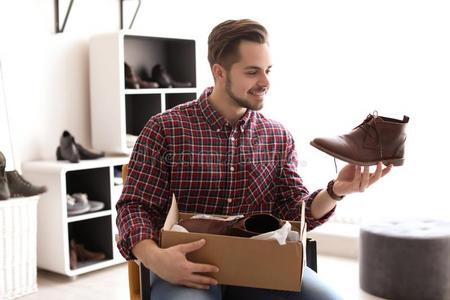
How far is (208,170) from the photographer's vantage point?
171 centimetres

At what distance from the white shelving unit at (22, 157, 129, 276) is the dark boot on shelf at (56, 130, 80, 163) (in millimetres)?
37

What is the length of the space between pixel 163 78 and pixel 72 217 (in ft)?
3.40

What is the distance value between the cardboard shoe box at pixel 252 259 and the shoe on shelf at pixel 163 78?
2.41 metres

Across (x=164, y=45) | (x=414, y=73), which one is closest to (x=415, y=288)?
(x=414, y=73)

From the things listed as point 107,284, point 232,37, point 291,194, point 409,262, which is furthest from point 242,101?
point 107,284

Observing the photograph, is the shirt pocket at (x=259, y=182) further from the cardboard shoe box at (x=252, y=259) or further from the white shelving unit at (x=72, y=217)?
the white shelving unit at (x=72, y=217)

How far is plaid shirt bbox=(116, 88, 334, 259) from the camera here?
1648 millimetres

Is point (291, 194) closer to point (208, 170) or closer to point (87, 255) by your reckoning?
point (208, 170)

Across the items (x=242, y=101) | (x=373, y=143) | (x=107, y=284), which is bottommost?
(x=107, y=284)

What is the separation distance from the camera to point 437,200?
3.41 m

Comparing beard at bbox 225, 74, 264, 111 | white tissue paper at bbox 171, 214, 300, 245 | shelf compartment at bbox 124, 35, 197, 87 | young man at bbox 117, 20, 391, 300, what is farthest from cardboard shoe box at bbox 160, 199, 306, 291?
shelf compartment at bbox 124, 35, 197, 87

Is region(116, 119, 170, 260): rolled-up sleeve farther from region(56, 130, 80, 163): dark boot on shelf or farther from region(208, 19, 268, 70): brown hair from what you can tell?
region(56, 130, 80, 163): dark boot on shelf

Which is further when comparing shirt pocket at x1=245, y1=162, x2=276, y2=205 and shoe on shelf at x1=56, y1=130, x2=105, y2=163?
shoe on shelf at x1=56, y1=130, x2=105, y2=163

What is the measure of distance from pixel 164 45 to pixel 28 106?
1019 mm
